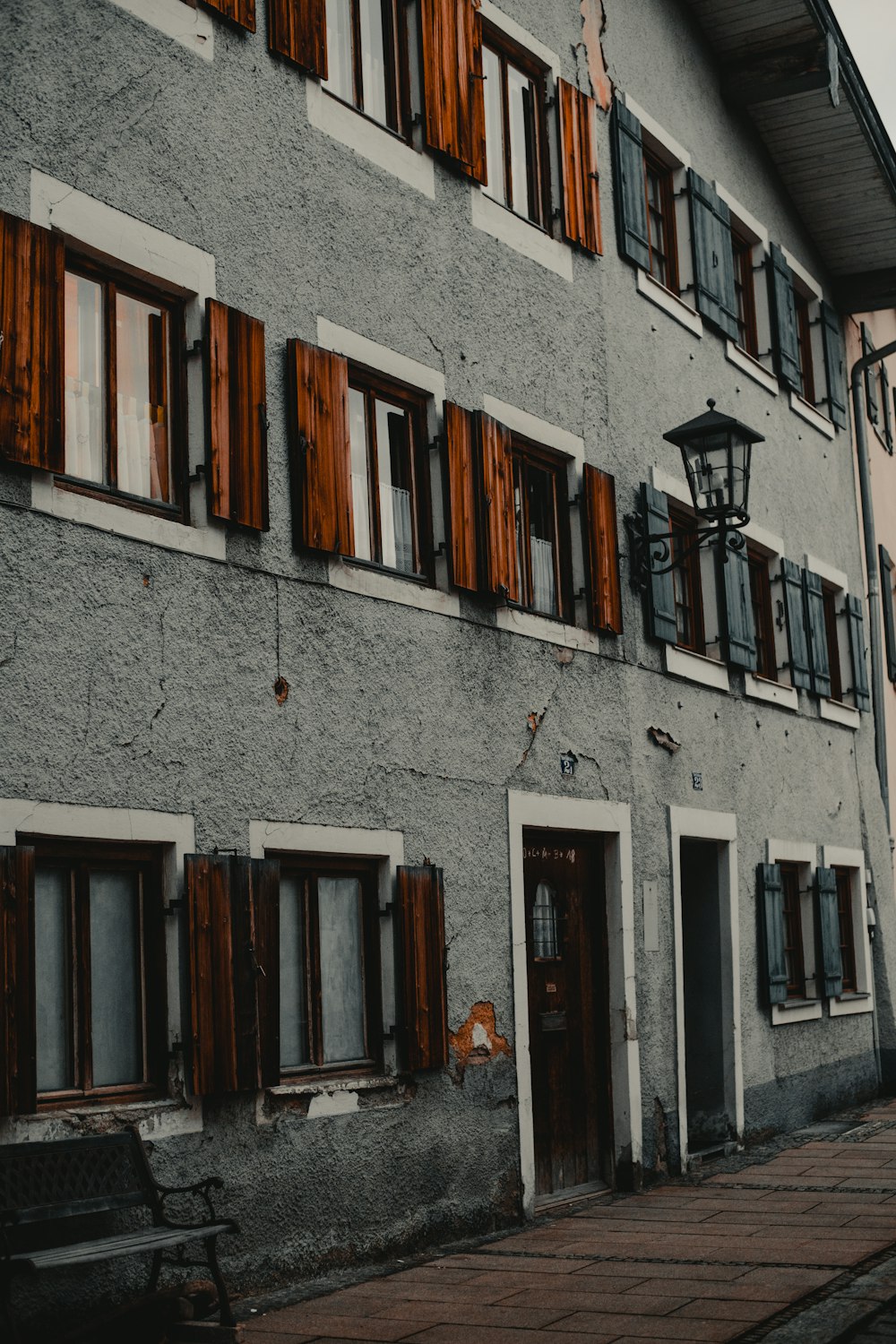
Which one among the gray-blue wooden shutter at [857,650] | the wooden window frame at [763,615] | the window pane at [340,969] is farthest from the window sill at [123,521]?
the gray-blue wooden shutter at [857,650]

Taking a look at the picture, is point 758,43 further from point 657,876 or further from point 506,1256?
point 506,1256

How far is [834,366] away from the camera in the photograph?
16781 mm

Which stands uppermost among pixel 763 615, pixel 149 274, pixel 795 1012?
pixel 149 274

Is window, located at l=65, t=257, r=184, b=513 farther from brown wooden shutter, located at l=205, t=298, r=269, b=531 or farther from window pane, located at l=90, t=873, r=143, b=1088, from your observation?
window pane, located at l=90, t=873, r=143, b=1088

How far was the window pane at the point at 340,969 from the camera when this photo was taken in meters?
8.28

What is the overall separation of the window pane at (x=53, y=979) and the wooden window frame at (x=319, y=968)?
115cm

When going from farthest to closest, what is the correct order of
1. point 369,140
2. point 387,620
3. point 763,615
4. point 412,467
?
point 763,615, point 412,467, point 369,140, point 387,620

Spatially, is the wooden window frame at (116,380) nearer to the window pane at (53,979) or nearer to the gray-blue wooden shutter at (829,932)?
the window pane at (53,979)

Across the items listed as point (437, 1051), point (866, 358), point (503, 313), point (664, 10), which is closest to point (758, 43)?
point (664, 10)

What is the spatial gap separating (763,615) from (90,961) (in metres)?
8.88

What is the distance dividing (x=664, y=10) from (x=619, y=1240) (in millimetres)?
9247

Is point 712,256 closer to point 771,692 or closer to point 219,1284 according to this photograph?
point 771,692

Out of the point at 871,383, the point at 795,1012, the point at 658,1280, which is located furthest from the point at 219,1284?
the point at 871,383

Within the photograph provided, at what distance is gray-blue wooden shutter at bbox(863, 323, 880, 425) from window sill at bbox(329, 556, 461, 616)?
1040 centimetres
